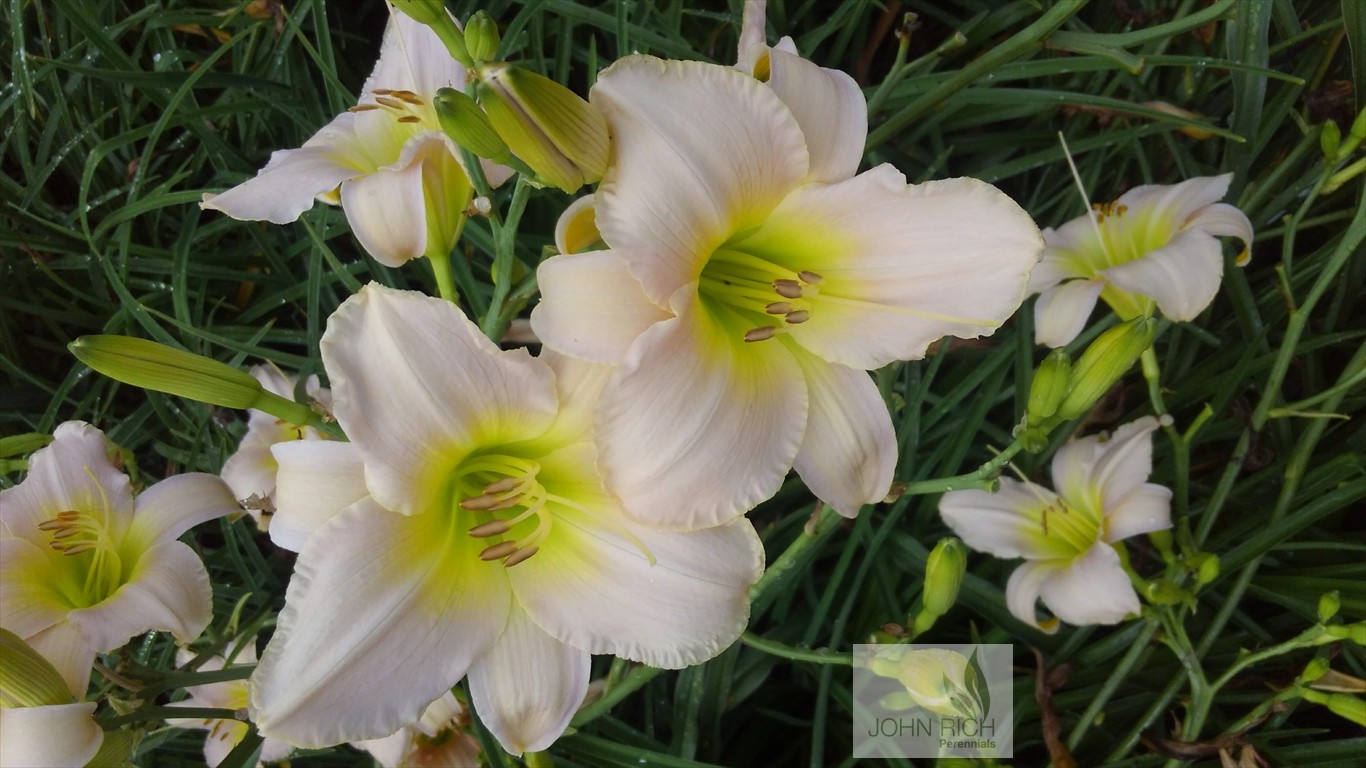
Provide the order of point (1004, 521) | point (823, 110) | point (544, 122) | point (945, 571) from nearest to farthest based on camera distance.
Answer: point (544, 122) < point (823, 110) < point (945, 571) < point (1004, 521)

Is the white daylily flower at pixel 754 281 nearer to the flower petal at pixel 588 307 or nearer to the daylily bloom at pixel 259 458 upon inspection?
the flower petal at pixel 588 307

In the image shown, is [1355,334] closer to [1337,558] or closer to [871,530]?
[1337,558]

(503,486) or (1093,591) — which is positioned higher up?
(503,486)

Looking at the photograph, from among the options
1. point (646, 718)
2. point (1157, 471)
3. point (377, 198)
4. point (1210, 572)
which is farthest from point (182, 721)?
point (1157, 471)

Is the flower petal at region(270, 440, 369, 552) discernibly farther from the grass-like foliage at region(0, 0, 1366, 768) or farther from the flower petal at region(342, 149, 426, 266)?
the grass-like foliage at region(0, 0, 1366, 768)

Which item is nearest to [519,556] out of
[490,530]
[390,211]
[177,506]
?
[490,530]

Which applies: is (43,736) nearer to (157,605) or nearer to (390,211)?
(157,605)
